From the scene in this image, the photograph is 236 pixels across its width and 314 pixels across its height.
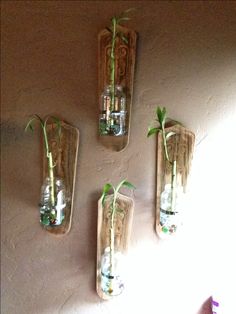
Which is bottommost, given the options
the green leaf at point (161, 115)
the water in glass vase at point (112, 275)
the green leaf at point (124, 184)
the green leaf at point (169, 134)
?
the water in glass vase at point (112, 275)

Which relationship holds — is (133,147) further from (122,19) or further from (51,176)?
(122,19)

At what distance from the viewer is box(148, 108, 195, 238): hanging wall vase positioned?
0.94 m

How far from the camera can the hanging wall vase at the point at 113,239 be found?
98cm

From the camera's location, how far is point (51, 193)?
99 cm

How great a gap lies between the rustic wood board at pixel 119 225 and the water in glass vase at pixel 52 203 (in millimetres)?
122

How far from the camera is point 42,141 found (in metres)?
→ 1.05

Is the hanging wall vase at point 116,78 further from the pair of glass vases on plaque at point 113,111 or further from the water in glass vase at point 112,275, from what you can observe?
the water in glass vase at point 112,275

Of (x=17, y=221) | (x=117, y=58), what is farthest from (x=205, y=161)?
(x=17, y=221)

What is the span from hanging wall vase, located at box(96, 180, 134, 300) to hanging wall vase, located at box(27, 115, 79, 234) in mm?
116

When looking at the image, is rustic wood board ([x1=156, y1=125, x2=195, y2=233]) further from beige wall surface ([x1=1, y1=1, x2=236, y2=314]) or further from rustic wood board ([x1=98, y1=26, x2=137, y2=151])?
rustic wood board ([x1=98, y1=26, x2=137, y2=151])

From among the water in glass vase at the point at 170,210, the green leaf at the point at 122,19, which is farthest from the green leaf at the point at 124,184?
the green leaf at the point at 122,19

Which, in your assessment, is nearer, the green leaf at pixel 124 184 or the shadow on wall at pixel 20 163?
the green leaf at pixel 124 184

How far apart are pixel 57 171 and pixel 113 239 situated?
283 mm

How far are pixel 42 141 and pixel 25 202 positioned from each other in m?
0.22
